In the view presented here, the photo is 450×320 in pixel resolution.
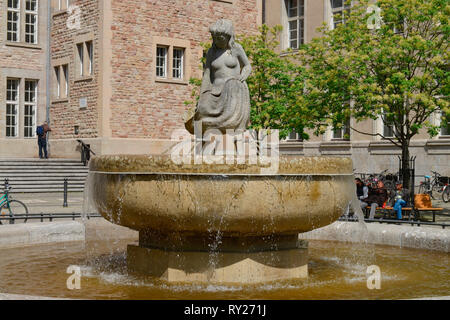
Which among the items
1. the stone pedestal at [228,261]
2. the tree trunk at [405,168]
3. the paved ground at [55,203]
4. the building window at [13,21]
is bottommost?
the paved ground at [55,203]

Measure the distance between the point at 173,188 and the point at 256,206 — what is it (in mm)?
868

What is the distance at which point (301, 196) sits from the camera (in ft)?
25.3

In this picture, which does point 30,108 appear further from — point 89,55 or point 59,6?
point 59,6

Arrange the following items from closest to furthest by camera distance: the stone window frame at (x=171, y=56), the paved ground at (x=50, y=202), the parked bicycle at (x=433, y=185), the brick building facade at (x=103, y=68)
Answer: the paved ground at (x=50, y=202) → the parked bicycle at (x=433, y=185) → the brick building facade at (x=103, y=68) → the stone window frame at (x=171, y=56)

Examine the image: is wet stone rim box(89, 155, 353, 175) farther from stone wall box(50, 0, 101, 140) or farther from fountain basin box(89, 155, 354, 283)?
stone wall box(50, 0, 101, 140)

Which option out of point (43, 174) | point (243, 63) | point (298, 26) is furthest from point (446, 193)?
point (243, 63)

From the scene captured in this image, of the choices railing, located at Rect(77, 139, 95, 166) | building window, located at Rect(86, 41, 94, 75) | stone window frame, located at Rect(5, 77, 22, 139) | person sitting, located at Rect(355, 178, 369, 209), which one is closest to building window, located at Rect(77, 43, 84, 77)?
building window, located at Rect(86, 41, 94, 75)

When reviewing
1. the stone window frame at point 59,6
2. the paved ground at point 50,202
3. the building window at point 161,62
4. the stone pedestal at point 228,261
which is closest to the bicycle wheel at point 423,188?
the building window at point 161,62

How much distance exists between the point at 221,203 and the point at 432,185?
2008cm

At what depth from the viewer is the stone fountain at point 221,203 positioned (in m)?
7.46

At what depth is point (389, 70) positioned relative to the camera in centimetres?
1802

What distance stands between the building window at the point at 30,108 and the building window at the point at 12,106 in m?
0.51

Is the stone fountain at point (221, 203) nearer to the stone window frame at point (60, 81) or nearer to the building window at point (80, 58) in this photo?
the building window at point (80, 58)
